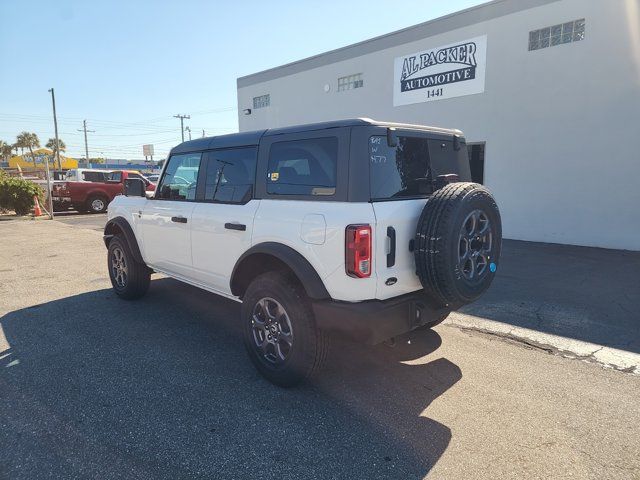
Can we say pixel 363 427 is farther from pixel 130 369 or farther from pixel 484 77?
pixel 484 77

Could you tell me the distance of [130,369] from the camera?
3.54m

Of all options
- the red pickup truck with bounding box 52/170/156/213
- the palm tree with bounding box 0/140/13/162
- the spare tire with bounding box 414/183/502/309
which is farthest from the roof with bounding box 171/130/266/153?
the palm tree with bounding box 0/140/13/162

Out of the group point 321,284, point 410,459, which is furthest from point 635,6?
point 410,459

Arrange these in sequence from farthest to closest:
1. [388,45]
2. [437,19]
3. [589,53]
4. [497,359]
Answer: [388,45], [437,19], [589,53], [497,359]

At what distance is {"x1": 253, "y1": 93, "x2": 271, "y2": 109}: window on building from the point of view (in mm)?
16875

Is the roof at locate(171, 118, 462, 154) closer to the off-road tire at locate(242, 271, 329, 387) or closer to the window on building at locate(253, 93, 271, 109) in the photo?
the off-road tire at locate(242, 271, 329, 387)

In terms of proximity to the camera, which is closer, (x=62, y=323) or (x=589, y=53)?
(x=62, y=323)

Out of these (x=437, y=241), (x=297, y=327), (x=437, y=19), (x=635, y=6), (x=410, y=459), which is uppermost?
(x=437, y=19)

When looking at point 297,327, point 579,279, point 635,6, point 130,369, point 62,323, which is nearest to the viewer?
point 297,327

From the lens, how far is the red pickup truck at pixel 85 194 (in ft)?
54.9

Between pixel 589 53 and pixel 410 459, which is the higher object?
pixel 589 53

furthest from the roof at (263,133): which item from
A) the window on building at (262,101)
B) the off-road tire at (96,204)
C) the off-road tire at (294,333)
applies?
the off-road tire at (96,204)

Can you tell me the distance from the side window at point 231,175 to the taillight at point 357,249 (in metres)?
1.23

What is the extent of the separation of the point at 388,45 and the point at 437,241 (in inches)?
442
